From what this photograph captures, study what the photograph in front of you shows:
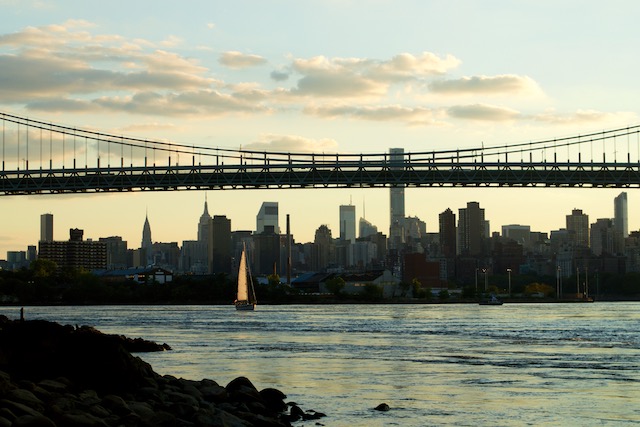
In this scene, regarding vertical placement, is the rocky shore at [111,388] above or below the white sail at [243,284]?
below

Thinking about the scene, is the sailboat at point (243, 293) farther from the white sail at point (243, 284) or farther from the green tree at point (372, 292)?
the green tree at point (372, 292)

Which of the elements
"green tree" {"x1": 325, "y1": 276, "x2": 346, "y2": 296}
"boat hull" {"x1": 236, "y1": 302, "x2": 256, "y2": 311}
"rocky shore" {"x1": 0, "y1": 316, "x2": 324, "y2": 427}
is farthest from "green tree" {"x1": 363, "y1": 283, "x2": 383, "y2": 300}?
"rocky shore" {"x1": 0, "y1": 316, "x2": 324, "y2": 427}

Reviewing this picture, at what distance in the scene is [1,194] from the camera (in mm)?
73062

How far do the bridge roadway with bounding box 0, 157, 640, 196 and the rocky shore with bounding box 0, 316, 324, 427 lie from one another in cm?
4724

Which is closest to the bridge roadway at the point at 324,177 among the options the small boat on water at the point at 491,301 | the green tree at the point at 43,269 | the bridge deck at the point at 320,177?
the bridge deck at the point at 320,177

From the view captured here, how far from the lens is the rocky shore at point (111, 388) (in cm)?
2164

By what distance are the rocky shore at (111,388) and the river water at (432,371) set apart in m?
1.79

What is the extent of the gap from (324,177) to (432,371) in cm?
4167

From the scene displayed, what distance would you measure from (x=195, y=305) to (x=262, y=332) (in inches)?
3147

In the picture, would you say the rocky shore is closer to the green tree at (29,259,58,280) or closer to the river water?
the river water

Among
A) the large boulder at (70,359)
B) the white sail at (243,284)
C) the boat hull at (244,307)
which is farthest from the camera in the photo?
the white sail at (243,284)

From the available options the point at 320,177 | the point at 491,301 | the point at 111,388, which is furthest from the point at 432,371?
the point at 491,301

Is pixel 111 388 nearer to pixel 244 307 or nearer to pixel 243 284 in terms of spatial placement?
pixel 244 307

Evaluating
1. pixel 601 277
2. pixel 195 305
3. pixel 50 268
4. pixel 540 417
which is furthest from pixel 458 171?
pixel 601 277
